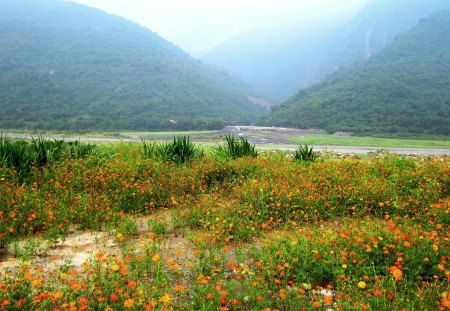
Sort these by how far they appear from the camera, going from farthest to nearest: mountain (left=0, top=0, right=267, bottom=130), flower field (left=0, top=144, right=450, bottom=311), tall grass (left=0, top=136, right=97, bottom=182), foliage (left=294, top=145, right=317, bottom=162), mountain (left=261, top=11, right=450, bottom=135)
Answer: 1. mountain (left=0, top=0, right=267, bottom=130)
2. mountain (left=261, top=11, right=450, bottom=135)
3. foliage (left=294, top=145, right=317, bottom=162)
4. tall grass (left=0, top=136, right=97, bottom=182)
5. flower field (left=0, top=144, right=450, bottom=311)

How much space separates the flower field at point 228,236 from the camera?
3.34 meters

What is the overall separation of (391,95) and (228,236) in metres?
85.4

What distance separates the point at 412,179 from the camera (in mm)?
7891

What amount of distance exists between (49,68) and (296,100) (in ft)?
270

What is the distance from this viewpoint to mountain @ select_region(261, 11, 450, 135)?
66.4m

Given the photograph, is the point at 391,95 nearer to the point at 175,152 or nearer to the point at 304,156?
the point at 304,156

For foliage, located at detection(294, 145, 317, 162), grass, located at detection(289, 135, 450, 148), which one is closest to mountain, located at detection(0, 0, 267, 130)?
grass, located at detection(289, 135, 450, 148)

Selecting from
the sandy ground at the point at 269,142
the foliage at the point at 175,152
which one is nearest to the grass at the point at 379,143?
the sandy ground at the point at 269,142

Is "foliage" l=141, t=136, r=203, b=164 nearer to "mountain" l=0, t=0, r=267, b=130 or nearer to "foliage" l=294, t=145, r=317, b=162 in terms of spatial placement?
"foliage" l=294, t=145, r=317, b=162

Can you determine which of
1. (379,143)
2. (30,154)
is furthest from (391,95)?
(30,154)

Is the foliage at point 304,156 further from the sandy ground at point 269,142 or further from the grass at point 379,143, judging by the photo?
the grass at point 379,143

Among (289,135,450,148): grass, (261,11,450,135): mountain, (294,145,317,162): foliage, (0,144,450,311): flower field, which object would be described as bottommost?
(289,135,450,148): grass

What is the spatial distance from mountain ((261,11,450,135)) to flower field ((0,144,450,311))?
5805 centimetres

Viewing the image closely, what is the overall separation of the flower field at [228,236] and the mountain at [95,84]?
68.3 meters
